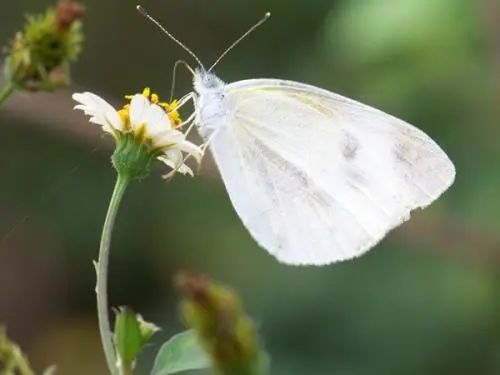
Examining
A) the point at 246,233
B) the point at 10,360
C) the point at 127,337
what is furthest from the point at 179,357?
the point at 246,233

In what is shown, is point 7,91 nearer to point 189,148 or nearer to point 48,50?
point 48,50

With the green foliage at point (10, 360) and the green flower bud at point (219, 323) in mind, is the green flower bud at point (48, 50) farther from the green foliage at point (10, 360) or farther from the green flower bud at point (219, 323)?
the green flower bud at point (219, 323)

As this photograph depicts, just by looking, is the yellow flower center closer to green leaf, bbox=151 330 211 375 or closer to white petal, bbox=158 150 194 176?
white petal, bbox=158 150 194 176

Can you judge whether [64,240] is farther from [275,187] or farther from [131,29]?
[275,187]

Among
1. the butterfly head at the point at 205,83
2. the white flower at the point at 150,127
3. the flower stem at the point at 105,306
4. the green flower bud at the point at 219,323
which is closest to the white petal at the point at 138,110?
the white flower at the point at 150,127

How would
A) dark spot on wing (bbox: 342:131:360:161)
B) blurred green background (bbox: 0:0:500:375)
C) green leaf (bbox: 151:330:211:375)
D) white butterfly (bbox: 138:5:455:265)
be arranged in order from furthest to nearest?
blurred green background (bbox: 0:0:500:375), dark spot on wing (bbox: 342:131:360:161), white butterfly (bbox: 138:5:455:265), green leaf (bbox: 151:330:211:375)

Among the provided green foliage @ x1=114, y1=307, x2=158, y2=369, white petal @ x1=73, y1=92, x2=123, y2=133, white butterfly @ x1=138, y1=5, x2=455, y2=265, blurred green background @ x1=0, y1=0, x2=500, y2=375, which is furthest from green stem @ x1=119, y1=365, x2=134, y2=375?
blurred green background @ x1=0, y1=0, x2=500, y2=375
